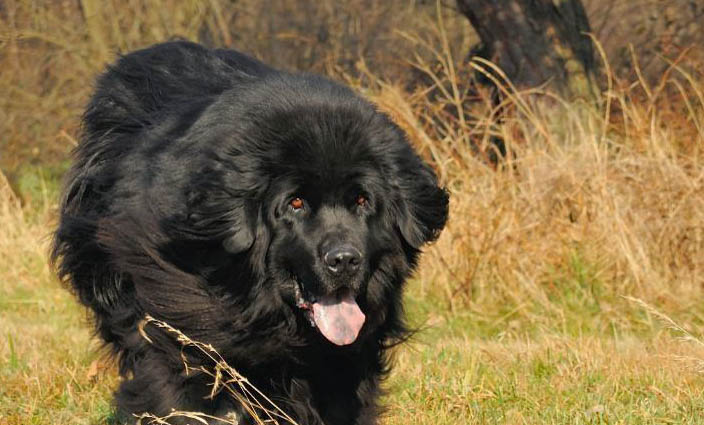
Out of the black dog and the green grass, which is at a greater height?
the black dog

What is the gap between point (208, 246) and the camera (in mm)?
4129

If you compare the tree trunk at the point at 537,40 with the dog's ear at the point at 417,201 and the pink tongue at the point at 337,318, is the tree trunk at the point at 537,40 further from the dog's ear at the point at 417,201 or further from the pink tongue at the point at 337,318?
the pink tongue at the point at 337,318

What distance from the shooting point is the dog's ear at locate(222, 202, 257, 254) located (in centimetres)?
401

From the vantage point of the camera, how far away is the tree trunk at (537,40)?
9.83m

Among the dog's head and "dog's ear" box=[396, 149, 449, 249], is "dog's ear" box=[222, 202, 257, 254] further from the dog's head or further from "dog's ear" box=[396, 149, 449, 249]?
"dog's ear" box=[396, 149, 449, 249]

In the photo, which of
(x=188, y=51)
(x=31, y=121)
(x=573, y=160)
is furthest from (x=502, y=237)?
(x=31, y=121)

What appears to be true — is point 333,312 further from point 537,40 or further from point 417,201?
point 537,40

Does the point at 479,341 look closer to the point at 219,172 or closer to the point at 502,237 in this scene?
the point at 502,237

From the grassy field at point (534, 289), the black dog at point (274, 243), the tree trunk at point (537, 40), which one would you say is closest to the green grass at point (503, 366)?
the grassy field at point (534, 289)

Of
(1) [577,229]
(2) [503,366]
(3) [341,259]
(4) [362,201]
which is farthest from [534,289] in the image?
(3) [341,259]

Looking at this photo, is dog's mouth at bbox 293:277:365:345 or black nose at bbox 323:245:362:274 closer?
black nose at bbox 323:245:362:274

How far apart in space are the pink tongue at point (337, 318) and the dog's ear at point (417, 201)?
1.33 ft

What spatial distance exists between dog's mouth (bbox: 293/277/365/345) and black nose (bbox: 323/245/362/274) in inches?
6.5

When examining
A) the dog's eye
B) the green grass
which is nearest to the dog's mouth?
the dog's eye
